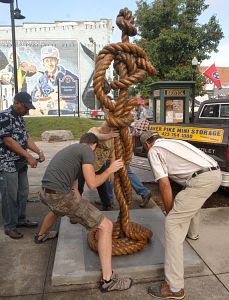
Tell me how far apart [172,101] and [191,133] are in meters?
6.27

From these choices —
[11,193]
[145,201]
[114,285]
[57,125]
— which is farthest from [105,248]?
[57,125]

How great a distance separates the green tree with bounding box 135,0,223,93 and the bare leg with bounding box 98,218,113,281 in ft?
47.4

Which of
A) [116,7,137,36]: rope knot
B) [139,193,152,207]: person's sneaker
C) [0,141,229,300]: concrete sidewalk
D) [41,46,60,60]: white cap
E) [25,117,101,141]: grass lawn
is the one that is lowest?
[0,141,229,300]: concrete sidewalk

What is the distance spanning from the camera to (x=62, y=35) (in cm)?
3625

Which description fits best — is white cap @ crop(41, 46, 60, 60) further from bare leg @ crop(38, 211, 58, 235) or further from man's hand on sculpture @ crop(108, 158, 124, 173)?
man's hand on sculpture @ crop(108, 158, 124, 173)

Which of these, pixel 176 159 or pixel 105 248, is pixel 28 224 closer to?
pixel 105 248

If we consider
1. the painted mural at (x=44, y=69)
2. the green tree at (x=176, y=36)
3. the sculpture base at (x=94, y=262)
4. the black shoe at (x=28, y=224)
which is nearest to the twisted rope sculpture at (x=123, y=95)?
the sculpture base at (x=94, y=262)

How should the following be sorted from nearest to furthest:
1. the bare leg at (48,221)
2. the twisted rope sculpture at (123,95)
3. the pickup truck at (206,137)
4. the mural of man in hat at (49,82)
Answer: the twisted rope sculpture at (123,95) < the bare leg at (48,221) < the pickup truck at (206,137) < the mural of man in hat at (49,82)

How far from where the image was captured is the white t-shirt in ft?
9.79

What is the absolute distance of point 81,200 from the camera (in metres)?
3.19

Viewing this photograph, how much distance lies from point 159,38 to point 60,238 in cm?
1399

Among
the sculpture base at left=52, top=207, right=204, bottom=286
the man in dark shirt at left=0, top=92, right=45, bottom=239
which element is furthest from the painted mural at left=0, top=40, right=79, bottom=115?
the sculpture base at left=52, top=207, right=204, bottom=286

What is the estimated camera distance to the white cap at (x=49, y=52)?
36.2 metres

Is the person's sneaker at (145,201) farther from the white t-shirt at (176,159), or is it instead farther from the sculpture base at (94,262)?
the white t-shirt at (176,159)
